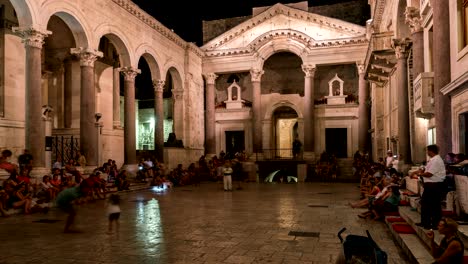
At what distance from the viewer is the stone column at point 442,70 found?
8203 millimetres

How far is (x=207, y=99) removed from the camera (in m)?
27.3

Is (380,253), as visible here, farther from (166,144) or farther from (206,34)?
(206,34)

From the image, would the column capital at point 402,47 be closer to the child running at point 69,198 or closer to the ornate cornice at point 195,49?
the child running at point 69,198

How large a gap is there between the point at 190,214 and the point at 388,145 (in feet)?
38.9

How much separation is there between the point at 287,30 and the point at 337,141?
28.9 ft

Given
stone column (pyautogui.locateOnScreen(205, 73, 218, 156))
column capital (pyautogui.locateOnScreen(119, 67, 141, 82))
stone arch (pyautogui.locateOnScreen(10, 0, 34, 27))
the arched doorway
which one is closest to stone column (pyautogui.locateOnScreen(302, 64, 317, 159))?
the arched doorway

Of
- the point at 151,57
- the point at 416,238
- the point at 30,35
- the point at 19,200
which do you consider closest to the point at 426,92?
the point at 416,238

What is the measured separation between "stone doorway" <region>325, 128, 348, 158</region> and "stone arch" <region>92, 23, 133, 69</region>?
15.0m

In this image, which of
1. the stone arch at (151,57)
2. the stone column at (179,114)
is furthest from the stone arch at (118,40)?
the stone column at (179,114)

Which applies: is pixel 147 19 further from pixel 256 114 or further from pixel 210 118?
pixel 256 114

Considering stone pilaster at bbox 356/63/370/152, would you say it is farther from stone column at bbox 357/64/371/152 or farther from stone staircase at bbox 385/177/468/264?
stone staircase at bbox 385/177/468/264

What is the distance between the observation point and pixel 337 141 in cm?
2753

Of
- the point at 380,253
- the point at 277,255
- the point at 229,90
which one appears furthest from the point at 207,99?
the point at 380,253

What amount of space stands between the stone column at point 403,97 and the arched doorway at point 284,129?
1593 cm
